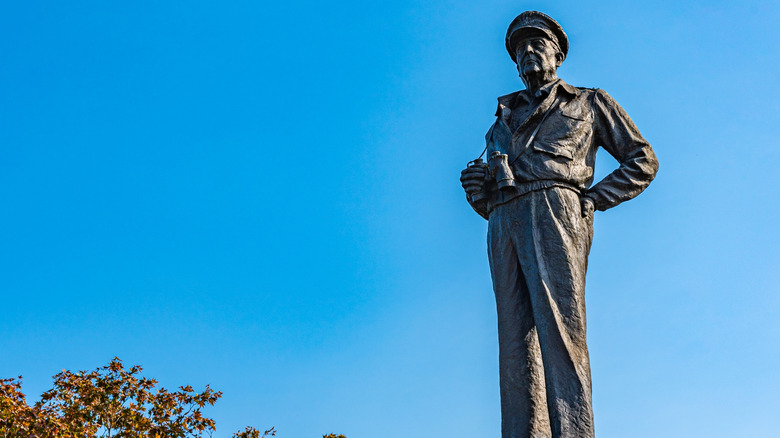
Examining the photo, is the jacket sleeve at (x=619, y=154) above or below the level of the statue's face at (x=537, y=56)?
below

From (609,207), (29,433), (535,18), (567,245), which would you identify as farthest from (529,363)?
(29,433)

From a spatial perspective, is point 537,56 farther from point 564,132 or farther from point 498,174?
point 498,174

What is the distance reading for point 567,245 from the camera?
25.0ft

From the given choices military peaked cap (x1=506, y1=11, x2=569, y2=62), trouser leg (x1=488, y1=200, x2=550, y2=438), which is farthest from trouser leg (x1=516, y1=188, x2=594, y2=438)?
military peaked cap (x1=506, y1=11, x2=569, y2=62)

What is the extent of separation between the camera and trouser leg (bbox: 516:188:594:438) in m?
7.10

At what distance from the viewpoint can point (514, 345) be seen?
25.3 ft

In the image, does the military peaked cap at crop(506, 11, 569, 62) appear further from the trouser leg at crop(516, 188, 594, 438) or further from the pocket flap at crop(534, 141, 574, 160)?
the trouser leg at crop(516, 188, 594, 438)

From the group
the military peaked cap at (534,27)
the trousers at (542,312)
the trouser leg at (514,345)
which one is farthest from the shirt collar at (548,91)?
the trouser leg at (514,345)

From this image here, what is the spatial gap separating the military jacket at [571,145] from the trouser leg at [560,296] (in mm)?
221

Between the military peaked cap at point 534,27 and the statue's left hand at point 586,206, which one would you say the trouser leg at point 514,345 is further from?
the military peaked cap at point 534,27

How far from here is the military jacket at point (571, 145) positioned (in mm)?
7945

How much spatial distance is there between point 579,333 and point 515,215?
1.19 m

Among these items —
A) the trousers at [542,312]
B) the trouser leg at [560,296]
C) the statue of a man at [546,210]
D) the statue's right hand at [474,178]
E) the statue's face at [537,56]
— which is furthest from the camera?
the statue's face at [537,56]

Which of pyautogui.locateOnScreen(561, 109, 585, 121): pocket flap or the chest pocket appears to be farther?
pyautogui.locateOnScreen(561, 109, 585, 121): pocket flap
